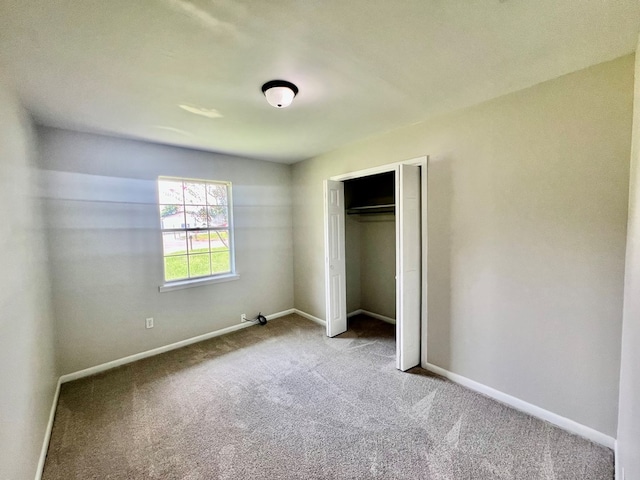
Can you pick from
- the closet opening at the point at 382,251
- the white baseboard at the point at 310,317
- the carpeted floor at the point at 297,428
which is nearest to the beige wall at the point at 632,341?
the carpeted floor at the point at 297,428

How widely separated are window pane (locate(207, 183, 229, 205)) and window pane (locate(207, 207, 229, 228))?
84mm

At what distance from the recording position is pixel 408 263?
8.54ft

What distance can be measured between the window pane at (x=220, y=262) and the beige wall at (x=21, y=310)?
1647 mm

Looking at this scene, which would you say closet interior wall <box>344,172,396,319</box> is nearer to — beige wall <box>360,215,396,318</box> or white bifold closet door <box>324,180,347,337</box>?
beige wall <box>360,215,396,318</box>

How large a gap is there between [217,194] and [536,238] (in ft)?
11.6

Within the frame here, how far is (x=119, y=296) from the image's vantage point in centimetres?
287

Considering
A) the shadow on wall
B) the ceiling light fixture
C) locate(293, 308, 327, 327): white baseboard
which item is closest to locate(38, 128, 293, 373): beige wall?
locate(293, 308, 327, 327): white baseboard

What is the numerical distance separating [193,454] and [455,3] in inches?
115

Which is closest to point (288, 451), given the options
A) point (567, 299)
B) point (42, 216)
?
point (567, 299)

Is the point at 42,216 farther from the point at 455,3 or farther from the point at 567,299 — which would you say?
the point at 567,299

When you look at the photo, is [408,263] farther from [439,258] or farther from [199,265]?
[199,265]

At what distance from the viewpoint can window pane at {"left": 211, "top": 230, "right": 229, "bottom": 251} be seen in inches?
143

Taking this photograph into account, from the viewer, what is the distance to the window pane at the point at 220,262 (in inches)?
143

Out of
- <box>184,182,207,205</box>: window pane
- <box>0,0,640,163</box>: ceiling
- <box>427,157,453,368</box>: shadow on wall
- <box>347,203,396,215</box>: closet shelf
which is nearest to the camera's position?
<box>0,0,640,163</box>: ceiling
